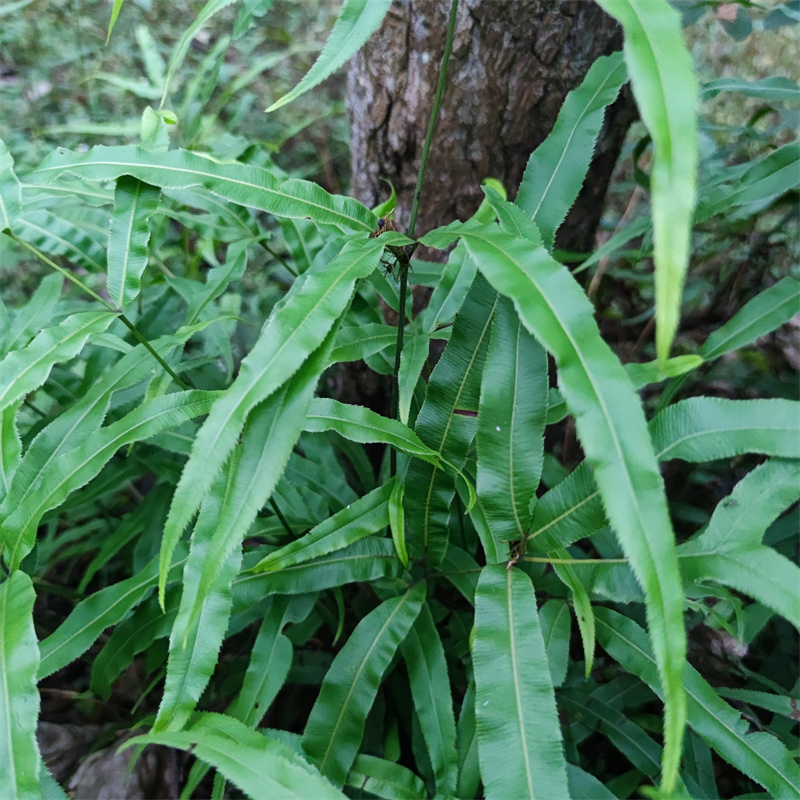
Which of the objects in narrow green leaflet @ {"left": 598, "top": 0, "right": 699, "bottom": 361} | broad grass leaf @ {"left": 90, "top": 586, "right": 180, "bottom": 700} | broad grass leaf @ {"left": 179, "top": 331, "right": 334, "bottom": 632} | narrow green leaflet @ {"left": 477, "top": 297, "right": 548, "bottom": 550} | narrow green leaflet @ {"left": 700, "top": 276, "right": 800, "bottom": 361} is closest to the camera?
narrow green leaflet @ {"left": 598, "top": 0, "right": 699, "bottom": 361}

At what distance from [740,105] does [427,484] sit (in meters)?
1.62

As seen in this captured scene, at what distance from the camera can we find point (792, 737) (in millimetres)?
784

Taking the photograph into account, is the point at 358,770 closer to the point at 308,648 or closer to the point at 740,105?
the point at 308,648

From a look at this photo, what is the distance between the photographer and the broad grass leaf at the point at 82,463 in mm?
573

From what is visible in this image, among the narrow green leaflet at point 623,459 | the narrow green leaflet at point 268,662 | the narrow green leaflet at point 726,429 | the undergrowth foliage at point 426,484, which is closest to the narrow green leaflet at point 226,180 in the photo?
the undergrowth foliage at point 426,484

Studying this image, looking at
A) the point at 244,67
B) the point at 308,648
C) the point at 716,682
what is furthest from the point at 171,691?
the point at 244,67

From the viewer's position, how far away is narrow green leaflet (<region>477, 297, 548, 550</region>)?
1.72 ft

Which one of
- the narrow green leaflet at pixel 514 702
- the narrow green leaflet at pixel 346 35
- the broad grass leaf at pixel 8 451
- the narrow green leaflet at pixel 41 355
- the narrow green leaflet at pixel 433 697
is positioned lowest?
the narrow green leaflet at pixel 433 697

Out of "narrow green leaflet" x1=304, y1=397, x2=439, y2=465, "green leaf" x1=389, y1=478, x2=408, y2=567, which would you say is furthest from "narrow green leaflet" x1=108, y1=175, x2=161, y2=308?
"green leaf" x1=389, y1=478, x2=408, y2=567

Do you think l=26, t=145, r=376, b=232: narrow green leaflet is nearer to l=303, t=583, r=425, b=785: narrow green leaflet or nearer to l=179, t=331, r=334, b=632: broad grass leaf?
l=179, t=331, r=334, b=632: broad grass leaf

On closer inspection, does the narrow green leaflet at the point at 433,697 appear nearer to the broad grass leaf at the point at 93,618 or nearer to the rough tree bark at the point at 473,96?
the broad grass leaf at the point at 93,618

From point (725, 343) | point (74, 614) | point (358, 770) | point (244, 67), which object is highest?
point (244, 67)

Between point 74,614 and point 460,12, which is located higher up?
point 460,12

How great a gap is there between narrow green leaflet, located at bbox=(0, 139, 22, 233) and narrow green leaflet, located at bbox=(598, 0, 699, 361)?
0.56 meters
